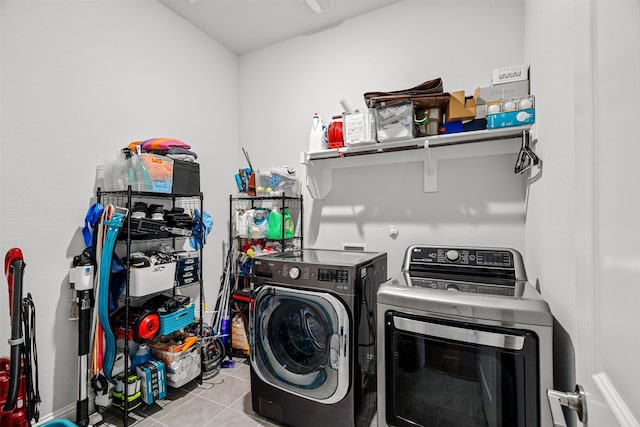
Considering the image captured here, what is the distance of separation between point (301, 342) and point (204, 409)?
0.86 m

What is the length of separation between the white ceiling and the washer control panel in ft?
6.76

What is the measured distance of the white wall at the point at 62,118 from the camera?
1.65m

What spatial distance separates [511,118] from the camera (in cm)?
166

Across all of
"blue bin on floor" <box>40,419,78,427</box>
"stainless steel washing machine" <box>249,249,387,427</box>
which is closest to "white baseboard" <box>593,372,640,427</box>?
"stainless steel washing machine" <box>249,249,387,427</box>

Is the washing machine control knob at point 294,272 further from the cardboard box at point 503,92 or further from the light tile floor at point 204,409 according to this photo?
the cardboard box at point 503,92

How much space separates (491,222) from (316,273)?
1301 mm

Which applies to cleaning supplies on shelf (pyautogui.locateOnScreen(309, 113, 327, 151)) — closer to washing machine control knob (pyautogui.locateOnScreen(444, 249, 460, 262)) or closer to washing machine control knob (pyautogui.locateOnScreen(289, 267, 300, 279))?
washing machine control knob (pyautogui.locateOnScreen(289, 267, 300, 279))

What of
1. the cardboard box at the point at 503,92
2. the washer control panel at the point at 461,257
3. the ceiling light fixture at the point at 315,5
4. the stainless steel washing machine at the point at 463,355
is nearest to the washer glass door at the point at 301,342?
the stainless steel washing machine at the point at 463,355

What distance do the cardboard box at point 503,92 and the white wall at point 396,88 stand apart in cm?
32

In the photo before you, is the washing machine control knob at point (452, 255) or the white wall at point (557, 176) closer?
the white wall at point (557, 176)

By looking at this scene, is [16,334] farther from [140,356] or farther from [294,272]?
[294,272]

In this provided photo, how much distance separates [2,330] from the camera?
5.21ft

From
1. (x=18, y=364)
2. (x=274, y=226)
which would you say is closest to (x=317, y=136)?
(x=274, y=226)

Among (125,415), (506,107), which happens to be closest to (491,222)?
(506,107)
